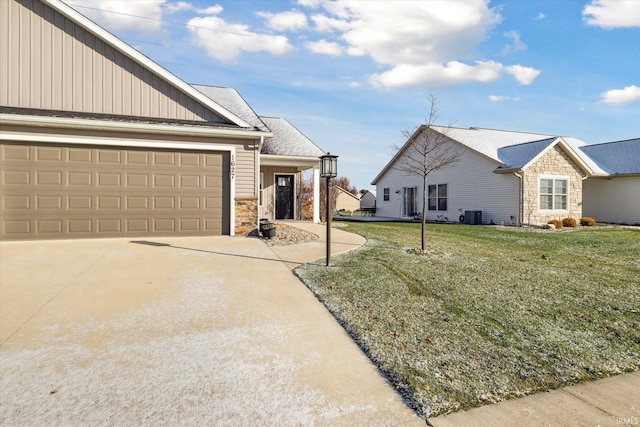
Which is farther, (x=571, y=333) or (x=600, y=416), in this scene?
(x=571, y=333)

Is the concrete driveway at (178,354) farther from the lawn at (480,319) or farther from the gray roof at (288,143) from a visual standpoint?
the gray roof at (288,143)

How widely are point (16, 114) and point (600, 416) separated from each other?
11552 millimetres

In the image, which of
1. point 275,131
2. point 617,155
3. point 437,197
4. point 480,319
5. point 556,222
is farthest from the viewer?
point 437,197

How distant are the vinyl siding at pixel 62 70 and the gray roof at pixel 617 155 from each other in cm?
2280

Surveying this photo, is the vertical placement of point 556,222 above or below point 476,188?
below

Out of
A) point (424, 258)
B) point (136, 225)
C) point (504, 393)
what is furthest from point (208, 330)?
point (136, 225)

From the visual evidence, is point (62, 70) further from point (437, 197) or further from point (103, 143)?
point (437, 197)

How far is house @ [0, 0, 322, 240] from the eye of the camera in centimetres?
862

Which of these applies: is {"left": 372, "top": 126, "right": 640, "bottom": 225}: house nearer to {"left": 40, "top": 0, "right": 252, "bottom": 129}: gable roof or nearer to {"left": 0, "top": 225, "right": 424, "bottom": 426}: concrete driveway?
{"left": 40, "top": 0, "right": 252, "bottom": 129}: gable roof

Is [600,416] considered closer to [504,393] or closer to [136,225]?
[504,393]

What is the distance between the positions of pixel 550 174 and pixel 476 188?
3331mm

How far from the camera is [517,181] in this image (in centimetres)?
1628

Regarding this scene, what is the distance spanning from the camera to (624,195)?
61.9 ft

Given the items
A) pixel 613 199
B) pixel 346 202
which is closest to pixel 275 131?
pixel 613 199
